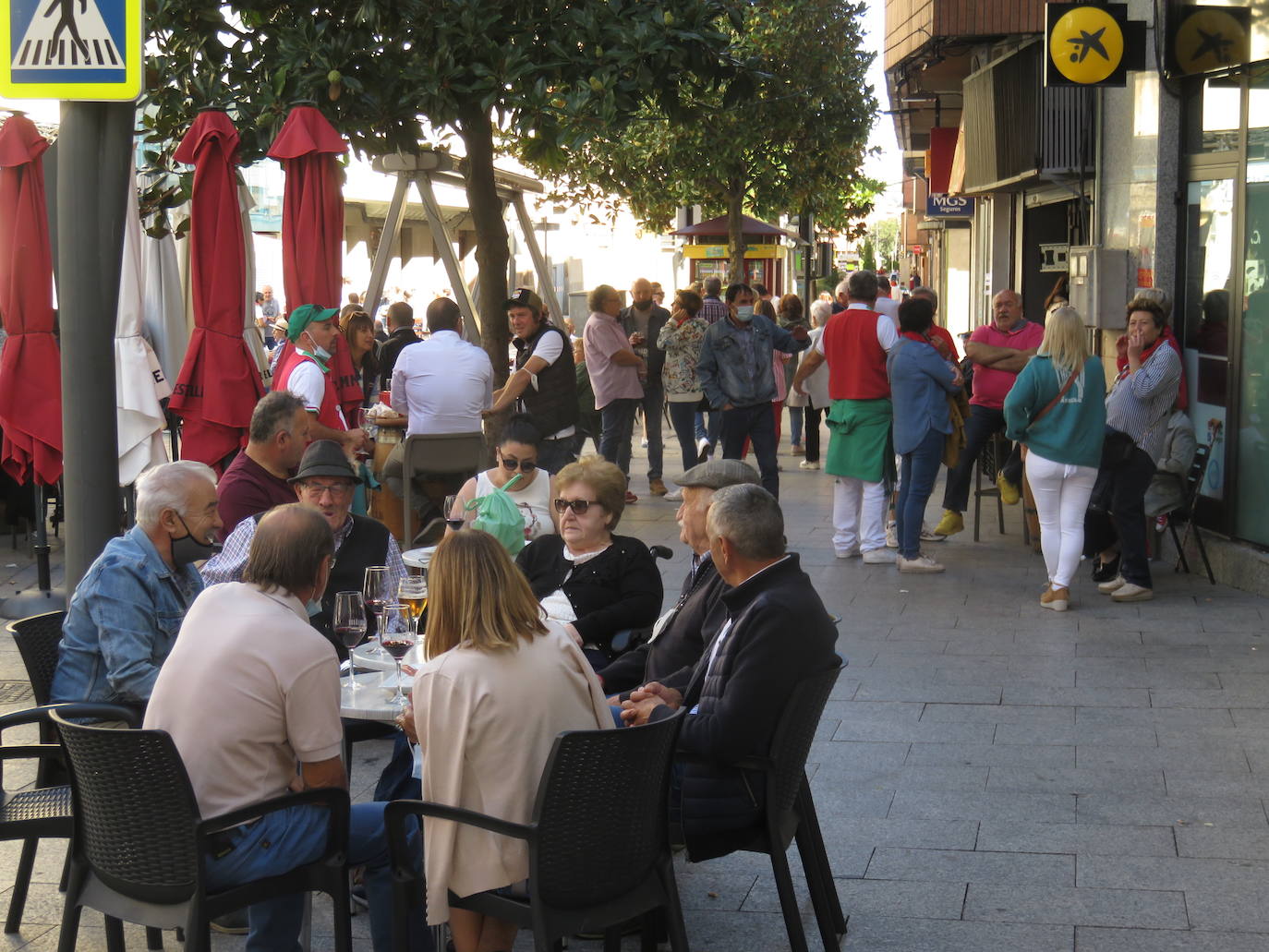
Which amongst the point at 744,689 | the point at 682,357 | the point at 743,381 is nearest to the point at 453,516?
the point at 744,689

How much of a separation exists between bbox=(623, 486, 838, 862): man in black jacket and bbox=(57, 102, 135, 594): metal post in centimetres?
228

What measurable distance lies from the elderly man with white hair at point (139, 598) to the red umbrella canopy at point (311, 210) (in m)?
3.39

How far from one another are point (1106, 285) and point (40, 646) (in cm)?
906

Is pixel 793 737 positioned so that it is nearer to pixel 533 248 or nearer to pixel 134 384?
pixel 134 384

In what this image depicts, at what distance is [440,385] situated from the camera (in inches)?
402

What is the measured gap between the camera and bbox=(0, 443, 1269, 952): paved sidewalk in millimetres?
4633

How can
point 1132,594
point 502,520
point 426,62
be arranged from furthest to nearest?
point 426,62 < point 1132,594 < point 502,520

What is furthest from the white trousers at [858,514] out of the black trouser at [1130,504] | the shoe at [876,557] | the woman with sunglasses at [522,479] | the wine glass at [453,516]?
the wine glass at [453,516]

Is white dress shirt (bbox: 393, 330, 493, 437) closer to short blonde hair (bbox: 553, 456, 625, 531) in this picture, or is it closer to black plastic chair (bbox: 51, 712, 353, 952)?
short blonde hair (bbox: 553, 456, 625, 531)

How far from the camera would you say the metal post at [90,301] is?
5152mm

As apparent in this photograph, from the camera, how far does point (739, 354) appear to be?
39.6 ft

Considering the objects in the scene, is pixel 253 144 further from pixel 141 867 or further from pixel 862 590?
pixel 141 867

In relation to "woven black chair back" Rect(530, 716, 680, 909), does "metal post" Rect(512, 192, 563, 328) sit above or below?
above

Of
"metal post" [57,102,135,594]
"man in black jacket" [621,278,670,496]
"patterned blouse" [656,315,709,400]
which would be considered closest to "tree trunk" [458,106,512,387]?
"patterned blouse" [656,315,709,400]
